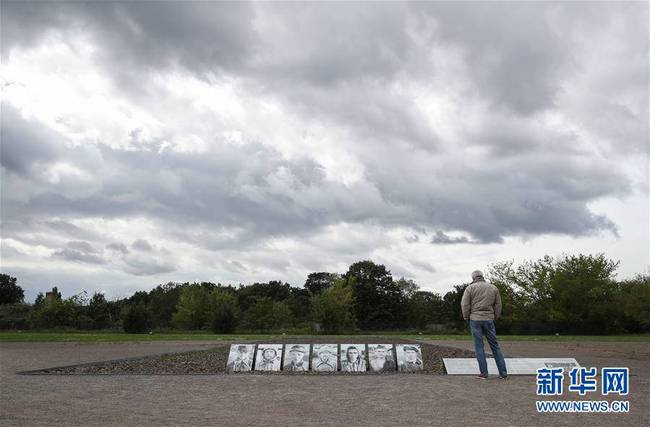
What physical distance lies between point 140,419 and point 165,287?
99.9 meters

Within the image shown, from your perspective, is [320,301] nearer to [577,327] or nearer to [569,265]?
[577,327]

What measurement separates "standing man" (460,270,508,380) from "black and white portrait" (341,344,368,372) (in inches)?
110

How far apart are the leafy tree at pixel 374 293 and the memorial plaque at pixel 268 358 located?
60.1 m

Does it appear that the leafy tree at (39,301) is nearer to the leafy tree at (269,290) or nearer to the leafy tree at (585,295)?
the leafy tree at (269,290)

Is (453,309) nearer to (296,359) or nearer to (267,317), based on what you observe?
(267,317)

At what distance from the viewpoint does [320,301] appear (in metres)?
50.4

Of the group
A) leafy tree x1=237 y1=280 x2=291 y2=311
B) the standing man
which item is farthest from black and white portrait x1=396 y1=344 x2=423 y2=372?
leafy tree x1=237 y1=280 x2=291 y2=311

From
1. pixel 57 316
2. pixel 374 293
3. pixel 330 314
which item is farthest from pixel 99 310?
pixel 374 293

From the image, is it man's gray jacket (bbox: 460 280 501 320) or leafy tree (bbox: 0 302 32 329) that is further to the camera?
leafy tree (bbox: 0 302 32 329)

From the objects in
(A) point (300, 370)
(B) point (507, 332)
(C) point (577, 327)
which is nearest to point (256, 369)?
(A) point (300, 370)

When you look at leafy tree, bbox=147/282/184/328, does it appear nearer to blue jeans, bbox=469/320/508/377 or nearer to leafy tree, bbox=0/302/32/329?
leafy tree, bbox=0/302/32/329

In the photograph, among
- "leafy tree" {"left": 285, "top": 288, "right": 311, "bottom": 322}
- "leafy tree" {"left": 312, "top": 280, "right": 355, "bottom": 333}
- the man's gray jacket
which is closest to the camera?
the man's gray jacket

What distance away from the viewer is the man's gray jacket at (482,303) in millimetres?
11930

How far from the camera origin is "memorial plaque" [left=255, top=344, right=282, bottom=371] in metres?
13.8
